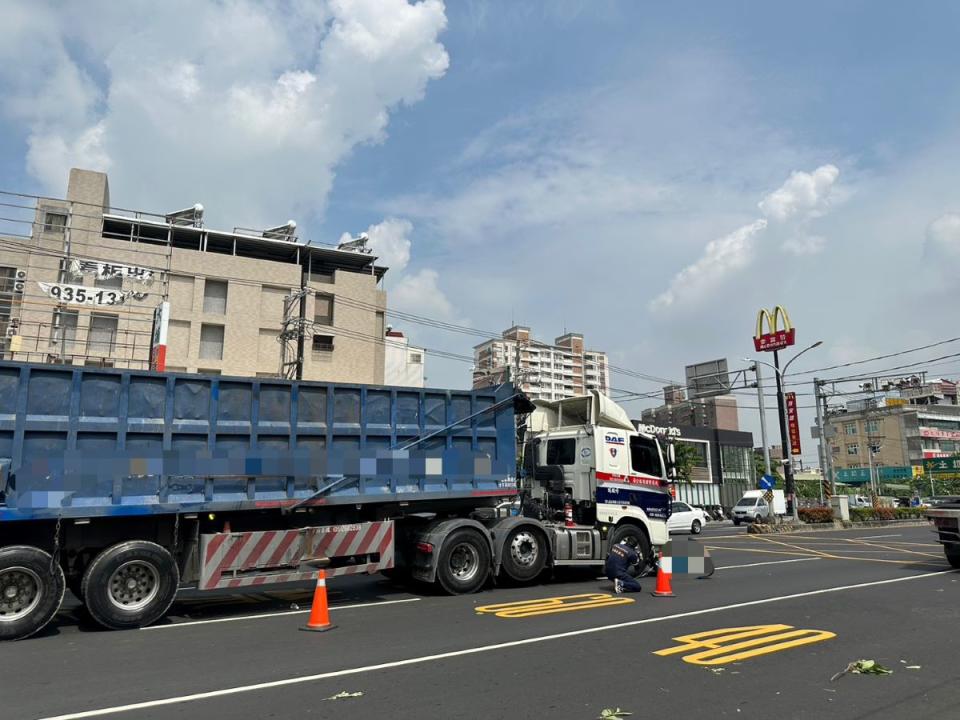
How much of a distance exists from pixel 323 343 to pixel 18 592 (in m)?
34.2

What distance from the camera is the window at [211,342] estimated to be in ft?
123

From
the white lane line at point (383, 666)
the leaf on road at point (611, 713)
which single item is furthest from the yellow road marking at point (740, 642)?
the leaf on road at point (611, 713)

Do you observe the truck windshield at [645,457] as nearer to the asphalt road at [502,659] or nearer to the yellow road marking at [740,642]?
the asphalt road at [502,659]

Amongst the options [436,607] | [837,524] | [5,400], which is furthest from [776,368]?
[5,400]

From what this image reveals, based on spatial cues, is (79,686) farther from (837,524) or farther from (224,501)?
(837,524)

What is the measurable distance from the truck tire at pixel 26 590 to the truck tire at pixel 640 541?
843 cm

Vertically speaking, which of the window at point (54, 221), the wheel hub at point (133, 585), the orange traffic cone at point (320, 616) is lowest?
the orange traffic cone at point (320, 616)

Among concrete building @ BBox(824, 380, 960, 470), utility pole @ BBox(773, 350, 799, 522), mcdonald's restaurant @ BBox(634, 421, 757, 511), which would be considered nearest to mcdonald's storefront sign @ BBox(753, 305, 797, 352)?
utility pole @ BBox(773, 350, 799, 522)

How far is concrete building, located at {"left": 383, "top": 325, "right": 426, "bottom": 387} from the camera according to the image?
4925 cm

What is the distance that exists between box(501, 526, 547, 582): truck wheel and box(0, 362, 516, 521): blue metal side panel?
0.82 meters

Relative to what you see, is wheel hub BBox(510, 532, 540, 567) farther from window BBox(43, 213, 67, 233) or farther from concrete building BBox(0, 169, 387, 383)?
window BBox(43, 213, 67, 233)

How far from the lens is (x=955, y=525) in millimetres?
13930

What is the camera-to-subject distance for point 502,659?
6.50m

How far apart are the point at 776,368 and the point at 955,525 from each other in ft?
58.5
